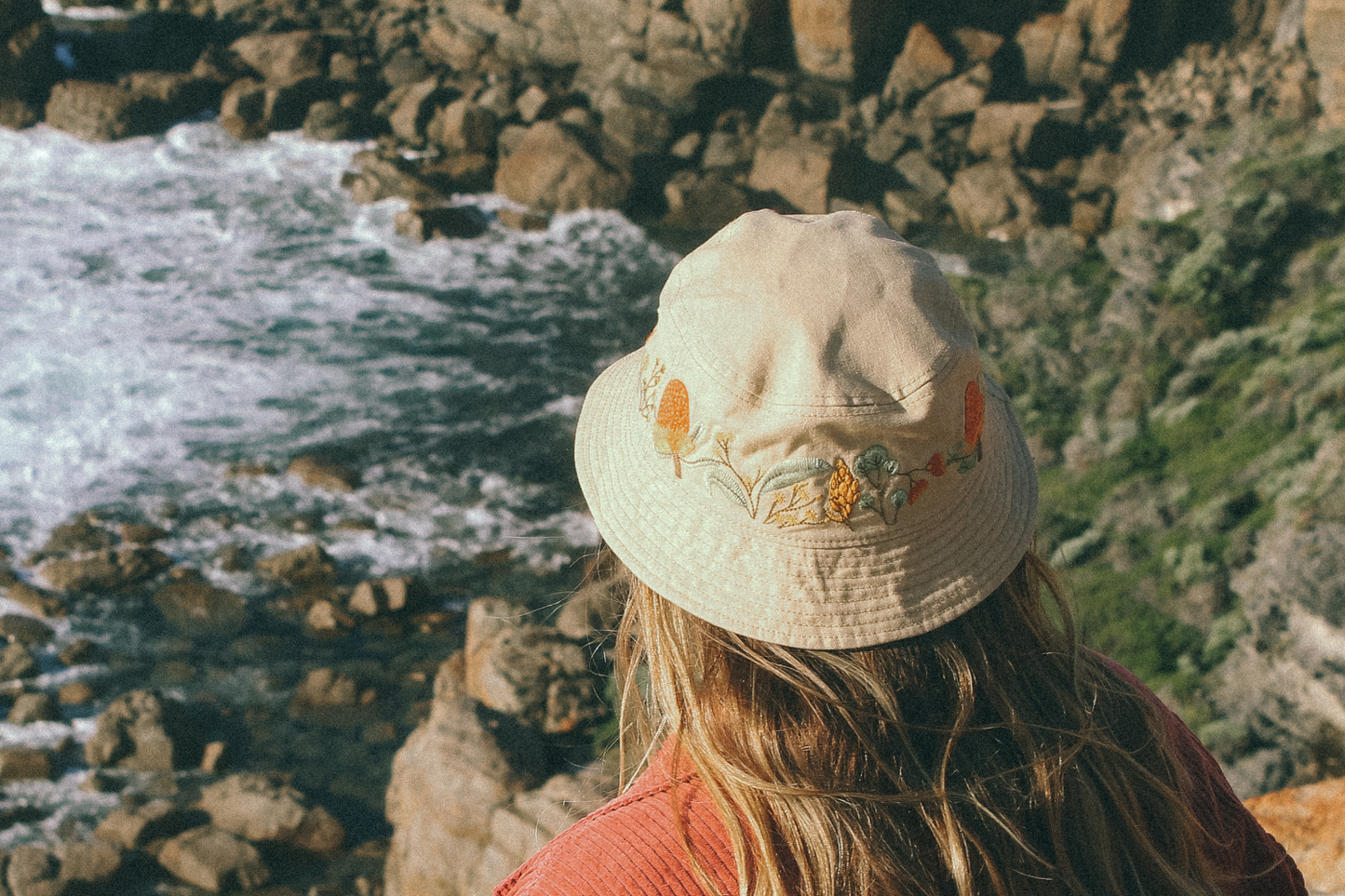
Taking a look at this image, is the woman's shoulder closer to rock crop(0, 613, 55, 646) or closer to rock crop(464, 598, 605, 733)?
rock crop(464, 598, 605, 733)

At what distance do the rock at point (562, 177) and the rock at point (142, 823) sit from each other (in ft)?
32.0

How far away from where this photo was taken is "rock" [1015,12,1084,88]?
15438 mm

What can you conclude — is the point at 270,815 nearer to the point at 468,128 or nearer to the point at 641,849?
the point at 641,849

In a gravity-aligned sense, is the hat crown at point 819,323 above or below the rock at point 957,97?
above

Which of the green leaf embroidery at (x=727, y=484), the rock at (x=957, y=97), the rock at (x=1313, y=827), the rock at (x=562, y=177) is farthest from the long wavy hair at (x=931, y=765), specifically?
the rock at (x=957, y=97)

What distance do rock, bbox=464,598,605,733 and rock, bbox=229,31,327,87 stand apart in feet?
42.5

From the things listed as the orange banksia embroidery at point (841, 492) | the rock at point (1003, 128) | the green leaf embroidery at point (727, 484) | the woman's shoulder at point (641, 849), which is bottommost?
the rock at point (1003, 128)

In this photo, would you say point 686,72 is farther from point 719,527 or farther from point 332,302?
point 719,527

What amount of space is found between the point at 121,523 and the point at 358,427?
2.19m

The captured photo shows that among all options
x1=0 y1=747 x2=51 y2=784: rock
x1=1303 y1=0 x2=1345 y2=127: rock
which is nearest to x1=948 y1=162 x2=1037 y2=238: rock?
x1=1303 y1=0 x2=1345 y2=127: rock

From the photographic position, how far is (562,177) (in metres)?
13.9

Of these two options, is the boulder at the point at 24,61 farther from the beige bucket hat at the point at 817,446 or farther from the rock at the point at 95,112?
the beige bucket hat at the point at 817,446

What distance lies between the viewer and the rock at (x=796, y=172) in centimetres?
1345

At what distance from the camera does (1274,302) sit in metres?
6.82
